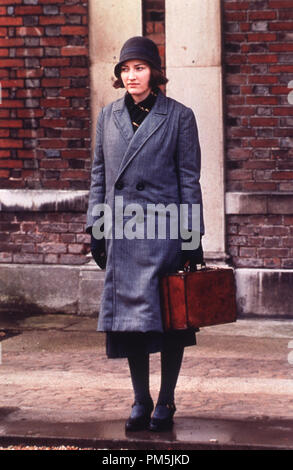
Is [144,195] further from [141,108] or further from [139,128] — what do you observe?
[141,108]

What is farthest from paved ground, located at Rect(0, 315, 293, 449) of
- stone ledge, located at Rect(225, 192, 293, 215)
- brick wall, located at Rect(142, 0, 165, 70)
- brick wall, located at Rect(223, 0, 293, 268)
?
brick wall, located at Rect(142, 0, 165, 70)

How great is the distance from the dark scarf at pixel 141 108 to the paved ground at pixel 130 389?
158 centimetres

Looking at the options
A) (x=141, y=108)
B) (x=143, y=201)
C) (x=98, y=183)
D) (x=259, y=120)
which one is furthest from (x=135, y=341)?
(x=259, y=120)

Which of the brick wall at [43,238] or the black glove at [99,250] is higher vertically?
the black glove at [99,250]

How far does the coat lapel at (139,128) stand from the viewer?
16.1ft

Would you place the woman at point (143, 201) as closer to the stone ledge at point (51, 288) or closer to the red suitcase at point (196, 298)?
the red suitcase at point (196, 298)

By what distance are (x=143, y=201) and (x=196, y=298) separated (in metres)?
0.55

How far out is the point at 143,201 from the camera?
4.92 metres

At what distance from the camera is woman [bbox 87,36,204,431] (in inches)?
193

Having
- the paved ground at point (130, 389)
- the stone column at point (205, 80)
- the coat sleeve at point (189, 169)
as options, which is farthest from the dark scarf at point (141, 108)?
the stone column at point (205, 80)

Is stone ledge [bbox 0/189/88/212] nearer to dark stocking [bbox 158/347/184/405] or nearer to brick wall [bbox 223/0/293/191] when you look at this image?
brick wall [bbox 223/0/293/191]

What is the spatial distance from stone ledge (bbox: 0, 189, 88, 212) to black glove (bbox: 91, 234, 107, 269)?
11.8 ft
